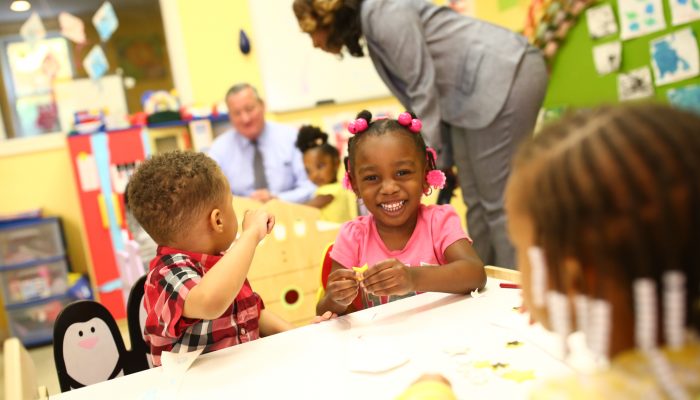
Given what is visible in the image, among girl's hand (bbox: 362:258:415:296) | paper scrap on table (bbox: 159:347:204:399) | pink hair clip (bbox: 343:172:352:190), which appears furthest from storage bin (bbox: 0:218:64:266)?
girl's hand (bbox: 362:258:415:296)

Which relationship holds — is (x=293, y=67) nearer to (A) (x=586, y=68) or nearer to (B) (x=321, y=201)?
(B) (x=321, y=201)

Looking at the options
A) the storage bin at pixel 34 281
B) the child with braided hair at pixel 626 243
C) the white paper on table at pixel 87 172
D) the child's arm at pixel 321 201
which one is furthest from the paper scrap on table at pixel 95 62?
the child with braided hair at pixel 626 243

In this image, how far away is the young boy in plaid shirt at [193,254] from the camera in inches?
35.3

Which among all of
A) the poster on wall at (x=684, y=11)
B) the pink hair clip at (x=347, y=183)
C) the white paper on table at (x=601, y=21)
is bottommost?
the pink hair clip at (x=347, y=183)

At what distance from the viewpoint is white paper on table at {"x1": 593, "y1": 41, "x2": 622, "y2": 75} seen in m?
2.66

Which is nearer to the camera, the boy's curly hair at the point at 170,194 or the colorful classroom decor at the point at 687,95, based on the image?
the boy's curly hair at the point at 170,194

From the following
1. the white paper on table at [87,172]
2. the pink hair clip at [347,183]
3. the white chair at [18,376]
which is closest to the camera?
the white chair at [18,376]

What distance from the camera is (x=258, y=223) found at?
1015 mm

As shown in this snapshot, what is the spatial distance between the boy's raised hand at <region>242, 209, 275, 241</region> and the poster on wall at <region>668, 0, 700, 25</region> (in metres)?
2.14

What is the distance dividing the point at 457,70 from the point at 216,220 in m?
1.10

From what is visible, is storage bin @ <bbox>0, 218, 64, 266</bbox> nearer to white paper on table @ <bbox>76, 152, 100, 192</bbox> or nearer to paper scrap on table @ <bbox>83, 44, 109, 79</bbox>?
white paper on table @ <bbox>76, 152, 100, 192</bbox>

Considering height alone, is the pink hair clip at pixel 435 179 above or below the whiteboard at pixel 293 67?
below

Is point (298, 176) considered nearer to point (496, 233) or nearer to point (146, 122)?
point (146, 122)

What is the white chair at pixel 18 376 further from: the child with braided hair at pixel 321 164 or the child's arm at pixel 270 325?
the child with braided hair at pixel 321 164
